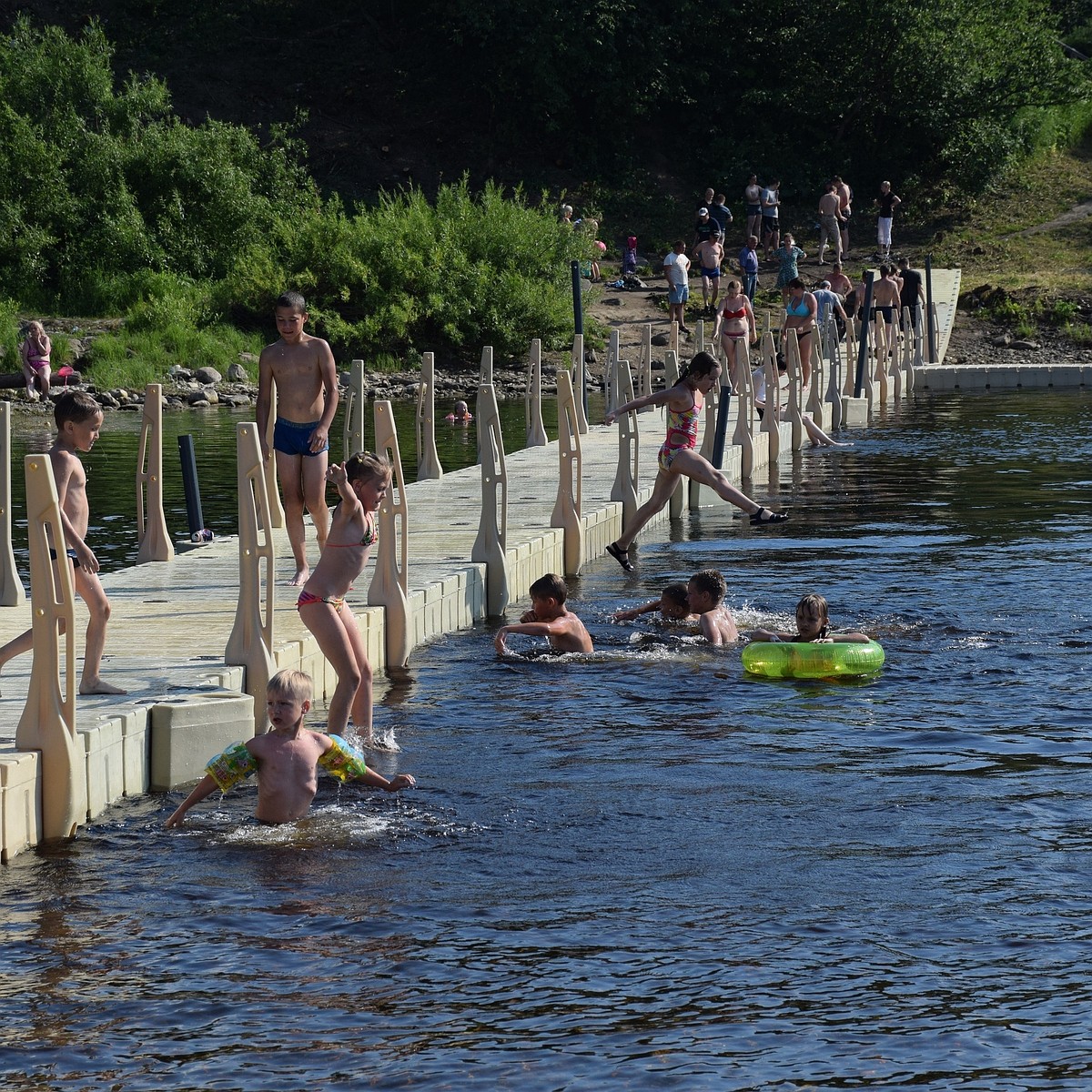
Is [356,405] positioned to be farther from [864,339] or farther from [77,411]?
[864,339]

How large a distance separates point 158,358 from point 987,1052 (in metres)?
32.4

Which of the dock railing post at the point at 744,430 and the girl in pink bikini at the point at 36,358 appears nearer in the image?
the dock railing post at the point at 744,430

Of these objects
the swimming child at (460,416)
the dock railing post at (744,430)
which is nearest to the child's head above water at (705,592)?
the dock railing post at (744,430)

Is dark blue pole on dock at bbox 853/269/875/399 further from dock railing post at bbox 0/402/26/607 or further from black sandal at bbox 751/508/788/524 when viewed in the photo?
dock railing post at bbox 0/402/26/607

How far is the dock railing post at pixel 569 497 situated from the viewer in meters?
14.6

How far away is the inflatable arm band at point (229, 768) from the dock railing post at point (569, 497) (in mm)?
6954

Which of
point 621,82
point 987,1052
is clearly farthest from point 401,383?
point 987,1052

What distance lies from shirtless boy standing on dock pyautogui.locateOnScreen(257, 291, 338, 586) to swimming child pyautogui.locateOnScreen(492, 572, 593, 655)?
1.37 metres

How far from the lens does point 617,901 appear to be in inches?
285

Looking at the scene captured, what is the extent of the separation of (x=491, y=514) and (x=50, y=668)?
561cm

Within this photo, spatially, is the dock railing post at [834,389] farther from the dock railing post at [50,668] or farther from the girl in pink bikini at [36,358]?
the dock railing post at [50,668]

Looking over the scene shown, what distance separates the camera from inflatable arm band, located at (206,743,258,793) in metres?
7.85

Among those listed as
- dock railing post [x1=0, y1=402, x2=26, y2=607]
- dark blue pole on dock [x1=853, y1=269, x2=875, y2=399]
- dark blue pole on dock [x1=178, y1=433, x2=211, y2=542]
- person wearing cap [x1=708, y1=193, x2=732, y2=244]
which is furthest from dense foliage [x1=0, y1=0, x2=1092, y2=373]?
dock railing post [x1=0, y1=402, x2=26, y2=607]

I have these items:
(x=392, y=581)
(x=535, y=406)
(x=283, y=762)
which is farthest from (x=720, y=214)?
(x=283, y=762)
